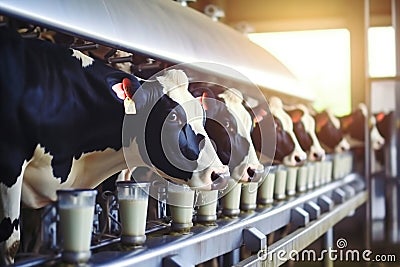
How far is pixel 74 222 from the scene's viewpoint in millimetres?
1277

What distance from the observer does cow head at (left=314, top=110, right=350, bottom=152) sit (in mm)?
4207

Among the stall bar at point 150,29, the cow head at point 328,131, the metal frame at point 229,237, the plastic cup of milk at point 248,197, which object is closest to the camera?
the metal frame at point 229,237

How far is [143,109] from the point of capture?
176 centimetres

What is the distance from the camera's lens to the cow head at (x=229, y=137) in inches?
83.4

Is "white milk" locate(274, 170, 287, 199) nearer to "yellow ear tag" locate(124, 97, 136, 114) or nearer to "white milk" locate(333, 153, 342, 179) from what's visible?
"yellow ear tag" locate(124, 97, 136, 114)

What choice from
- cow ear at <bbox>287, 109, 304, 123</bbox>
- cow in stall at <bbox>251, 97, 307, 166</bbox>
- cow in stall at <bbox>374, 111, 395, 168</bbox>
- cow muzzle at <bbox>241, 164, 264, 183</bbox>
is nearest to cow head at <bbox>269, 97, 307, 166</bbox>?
cow in stall at <bbox>251, 97, 307, 166</bbox>

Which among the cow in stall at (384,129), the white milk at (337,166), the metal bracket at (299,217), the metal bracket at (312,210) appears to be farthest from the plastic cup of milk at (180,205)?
the cow in stall at (384,129)

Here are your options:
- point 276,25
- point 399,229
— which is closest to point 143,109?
point 399,229

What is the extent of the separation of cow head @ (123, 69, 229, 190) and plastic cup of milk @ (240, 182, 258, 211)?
54cm

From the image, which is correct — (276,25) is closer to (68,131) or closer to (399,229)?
(399,229)

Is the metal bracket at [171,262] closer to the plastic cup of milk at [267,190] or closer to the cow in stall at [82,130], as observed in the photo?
the cow in stall at [82,130]

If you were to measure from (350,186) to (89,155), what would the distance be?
2.86 m

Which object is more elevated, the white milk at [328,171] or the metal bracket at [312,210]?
the white milk at [328,171]

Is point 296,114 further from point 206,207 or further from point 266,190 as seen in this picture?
point 206,207
